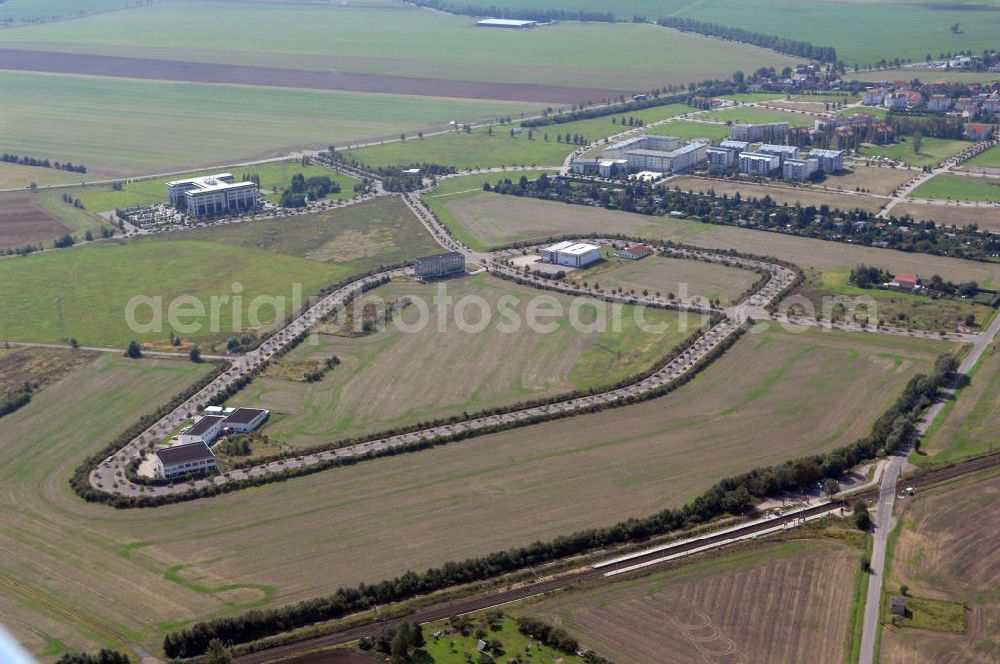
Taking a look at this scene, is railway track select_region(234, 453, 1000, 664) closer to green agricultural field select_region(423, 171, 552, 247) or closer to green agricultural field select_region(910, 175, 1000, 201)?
green agricultural field select_region(423, 171, 552, 247)

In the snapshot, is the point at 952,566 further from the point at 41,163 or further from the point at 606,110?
the point at 41,163

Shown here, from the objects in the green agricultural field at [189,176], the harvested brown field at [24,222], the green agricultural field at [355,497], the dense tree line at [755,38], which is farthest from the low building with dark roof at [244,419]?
the dense tree line at [755,38]

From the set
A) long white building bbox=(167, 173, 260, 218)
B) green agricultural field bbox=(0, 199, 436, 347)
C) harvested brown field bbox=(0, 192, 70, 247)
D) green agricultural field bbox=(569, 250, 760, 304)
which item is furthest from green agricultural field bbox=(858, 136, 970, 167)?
harvested brown field bbox=(0, 192, 70, 247)

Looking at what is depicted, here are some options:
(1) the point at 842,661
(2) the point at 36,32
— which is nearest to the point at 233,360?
(1) the point at 842,661

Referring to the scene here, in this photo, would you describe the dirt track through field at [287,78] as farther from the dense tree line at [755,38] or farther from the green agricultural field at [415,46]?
the dense tree line at [755,38]

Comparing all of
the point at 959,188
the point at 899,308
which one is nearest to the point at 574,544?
the point at 899,308

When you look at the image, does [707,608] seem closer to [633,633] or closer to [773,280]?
[633,633]

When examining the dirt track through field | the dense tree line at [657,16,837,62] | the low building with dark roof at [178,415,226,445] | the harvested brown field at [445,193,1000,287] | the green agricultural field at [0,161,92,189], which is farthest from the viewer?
the dense tree line at [657,16,837,62]
